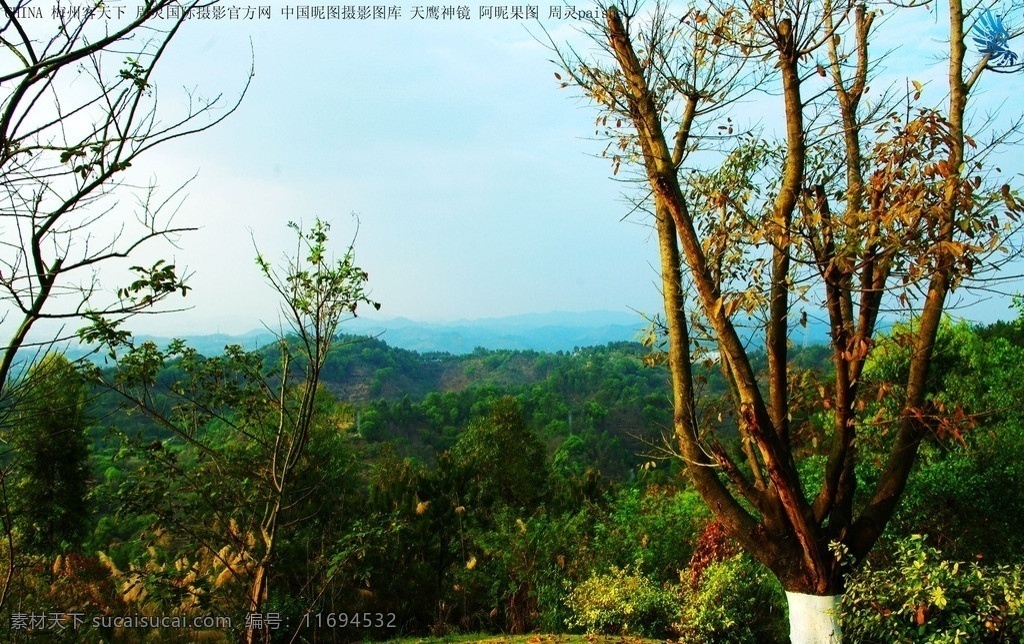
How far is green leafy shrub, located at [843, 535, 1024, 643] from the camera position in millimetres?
4645

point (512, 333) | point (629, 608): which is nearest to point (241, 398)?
point (629, 608)

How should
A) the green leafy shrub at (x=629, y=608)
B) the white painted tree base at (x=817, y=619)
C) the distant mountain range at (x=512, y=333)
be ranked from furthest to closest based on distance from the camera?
the distant mountain range at (x=512, y=333) < the green leafy shrub at (x=629, y=608) < the white painted tree base at (x=817, y=619)

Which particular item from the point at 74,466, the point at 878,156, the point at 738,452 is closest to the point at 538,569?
the point at 738,452

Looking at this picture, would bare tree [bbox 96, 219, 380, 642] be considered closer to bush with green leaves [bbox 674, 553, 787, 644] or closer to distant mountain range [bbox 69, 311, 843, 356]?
bush with green leaves [bbox 674, 553, 787, 644]

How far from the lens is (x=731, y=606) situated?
20.7 feet

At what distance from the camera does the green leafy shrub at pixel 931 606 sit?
4645mm

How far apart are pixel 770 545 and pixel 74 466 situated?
38.8 feet

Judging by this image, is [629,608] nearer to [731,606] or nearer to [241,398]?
[731,606]

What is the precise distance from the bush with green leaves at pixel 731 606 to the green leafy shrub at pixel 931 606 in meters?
1.48

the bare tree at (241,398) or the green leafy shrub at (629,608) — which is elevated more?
the bare tree at (241,398)

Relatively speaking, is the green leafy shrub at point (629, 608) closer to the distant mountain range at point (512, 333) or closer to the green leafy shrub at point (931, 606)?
the green leafy shrub at point (931, 606)

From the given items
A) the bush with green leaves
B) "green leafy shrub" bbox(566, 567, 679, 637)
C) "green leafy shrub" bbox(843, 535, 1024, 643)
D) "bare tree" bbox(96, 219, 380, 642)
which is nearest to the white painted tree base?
"green leafy shrub" bbox(843, 535, 1024, 643)

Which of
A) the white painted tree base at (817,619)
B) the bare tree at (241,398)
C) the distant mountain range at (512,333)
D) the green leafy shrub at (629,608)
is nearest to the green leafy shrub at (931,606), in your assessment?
the white painted tree base at (817,619)

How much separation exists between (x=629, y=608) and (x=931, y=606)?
2426mm
